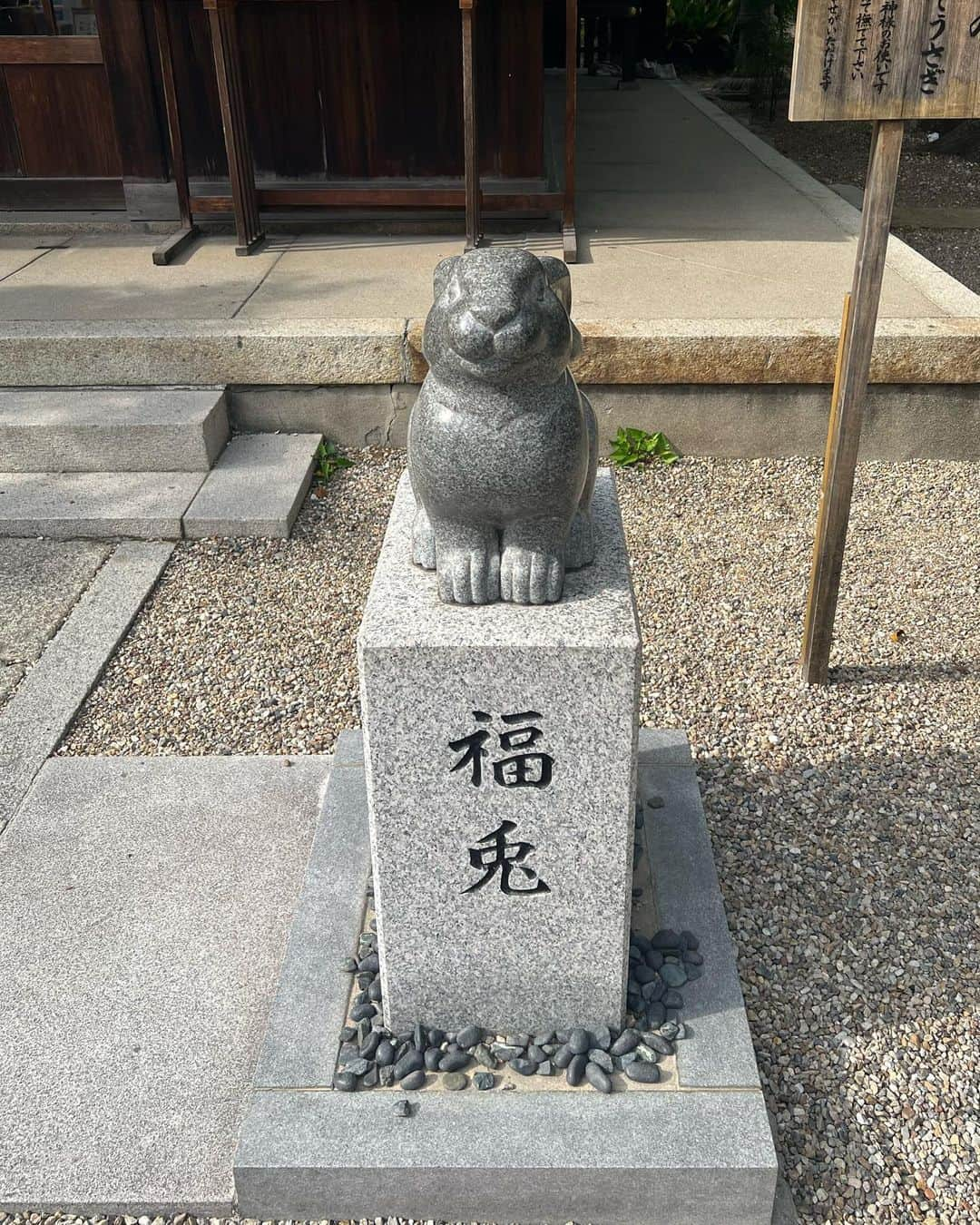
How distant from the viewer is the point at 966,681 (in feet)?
12.2

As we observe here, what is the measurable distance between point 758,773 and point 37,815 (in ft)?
7.03

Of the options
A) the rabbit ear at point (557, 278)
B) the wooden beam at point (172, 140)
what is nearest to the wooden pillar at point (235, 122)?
the wooden beam at point (172, 140)

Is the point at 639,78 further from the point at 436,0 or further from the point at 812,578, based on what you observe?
the point at 812,578

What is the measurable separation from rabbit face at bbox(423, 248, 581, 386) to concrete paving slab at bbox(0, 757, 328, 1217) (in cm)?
155

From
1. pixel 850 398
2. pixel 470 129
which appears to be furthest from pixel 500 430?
pixel 470 129

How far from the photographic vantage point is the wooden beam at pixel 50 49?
6.79m

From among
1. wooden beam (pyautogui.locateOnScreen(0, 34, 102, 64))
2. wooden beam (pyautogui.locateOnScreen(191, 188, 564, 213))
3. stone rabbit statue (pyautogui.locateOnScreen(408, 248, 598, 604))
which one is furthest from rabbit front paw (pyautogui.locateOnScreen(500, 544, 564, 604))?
wooden beam (pyautogui.locateOnScreen(0, 34, 102, 64))

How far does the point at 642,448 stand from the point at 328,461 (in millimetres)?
1547

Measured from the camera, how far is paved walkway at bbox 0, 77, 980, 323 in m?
5.41

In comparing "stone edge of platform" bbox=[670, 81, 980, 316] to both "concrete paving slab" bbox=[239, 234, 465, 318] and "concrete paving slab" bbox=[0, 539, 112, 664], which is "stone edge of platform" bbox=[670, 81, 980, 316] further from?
"concrete paving slab" bbox=[0, 539, 112, 664]

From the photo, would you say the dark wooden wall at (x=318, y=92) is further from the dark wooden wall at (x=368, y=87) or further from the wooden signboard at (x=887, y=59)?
the wooden signboard at (x=887, y=59)

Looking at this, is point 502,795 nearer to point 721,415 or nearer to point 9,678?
point 9,678

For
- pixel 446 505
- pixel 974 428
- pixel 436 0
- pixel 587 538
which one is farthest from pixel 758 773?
pixel 436 0

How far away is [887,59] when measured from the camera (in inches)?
117
